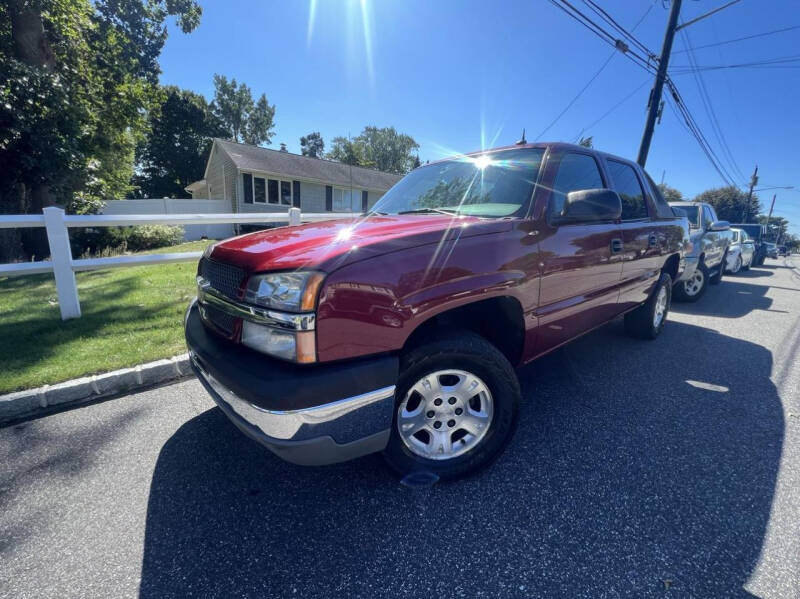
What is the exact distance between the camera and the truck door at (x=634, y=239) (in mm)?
3379

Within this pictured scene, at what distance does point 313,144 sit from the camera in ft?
200

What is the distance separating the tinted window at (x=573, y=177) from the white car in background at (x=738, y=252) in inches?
353

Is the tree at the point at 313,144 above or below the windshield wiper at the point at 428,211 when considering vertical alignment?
above

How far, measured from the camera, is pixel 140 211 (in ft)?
65.0

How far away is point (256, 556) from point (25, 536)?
1.11m

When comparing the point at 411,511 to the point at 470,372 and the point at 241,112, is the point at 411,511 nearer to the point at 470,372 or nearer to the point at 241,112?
the point at 470,372

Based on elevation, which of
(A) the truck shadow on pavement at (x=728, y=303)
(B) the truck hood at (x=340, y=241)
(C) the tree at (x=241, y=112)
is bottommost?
(A) the truck shadow on pavement at (x=728, y=303)

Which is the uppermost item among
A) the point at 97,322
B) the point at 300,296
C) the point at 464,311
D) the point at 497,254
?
the point at 497,254

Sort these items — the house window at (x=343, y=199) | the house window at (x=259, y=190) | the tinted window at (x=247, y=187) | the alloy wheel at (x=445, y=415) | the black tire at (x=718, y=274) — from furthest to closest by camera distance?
1. the house window at (x=343, y=199)
2. the house window at (x=259, y=190)
3. the tinted window at (x=247, y=187)
4. the black tire at (x=718, y=274)
5. the alloy wheel at (x=445, y=415)

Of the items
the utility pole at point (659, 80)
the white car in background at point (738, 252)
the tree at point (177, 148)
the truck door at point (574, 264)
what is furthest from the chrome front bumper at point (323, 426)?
the tree at point (177, 148)

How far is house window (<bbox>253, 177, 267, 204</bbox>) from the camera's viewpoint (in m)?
21.1

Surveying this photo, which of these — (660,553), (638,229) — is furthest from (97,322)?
(638,229)

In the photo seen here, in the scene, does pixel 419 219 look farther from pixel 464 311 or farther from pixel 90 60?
pixel 90 60

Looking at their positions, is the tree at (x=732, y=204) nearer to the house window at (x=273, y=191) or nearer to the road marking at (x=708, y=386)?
the house window at (x=273, y=191)
